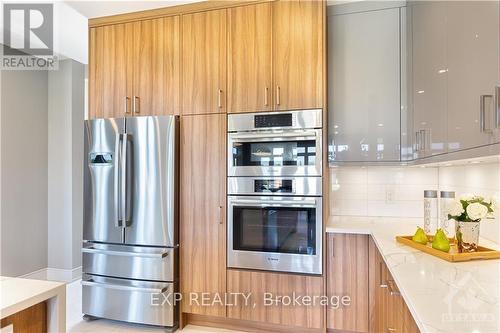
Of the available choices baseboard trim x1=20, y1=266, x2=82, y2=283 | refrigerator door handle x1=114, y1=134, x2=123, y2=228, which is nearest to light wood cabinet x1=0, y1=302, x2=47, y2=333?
refrigerator door handle x1=114, y1=134, x2=123, y2=228

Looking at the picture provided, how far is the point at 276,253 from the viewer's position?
2.36 meters

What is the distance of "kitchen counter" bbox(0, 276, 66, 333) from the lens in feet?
3.89

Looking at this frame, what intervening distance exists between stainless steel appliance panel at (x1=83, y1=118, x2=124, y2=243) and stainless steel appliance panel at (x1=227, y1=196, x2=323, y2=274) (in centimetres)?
96

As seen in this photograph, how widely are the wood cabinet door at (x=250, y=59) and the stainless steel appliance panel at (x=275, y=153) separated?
0.24 metres

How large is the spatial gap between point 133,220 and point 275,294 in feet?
4.25

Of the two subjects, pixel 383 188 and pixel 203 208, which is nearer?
pixel 203 208

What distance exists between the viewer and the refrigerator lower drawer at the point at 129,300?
97.9 inches

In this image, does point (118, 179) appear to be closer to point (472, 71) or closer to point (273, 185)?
point (273, 185)

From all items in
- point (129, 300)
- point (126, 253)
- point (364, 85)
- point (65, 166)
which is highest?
point (364, 85)

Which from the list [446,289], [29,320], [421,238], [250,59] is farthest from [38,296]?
[250,59]

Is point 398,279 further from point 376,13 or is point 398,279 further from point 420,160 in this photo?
point 376,13

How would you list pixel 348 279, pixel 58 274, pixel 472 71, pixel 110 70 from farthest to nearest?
pixel 58 274 → pixel 110 70 → pixel 348 279 → pixel 472 71

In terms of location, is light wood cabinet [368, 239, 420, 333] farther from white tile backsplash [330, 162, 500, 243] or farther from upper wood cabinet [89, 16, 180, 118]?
upper wood cabinet [89, 16, 180, 118]

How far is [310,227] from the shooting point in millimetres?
2299
